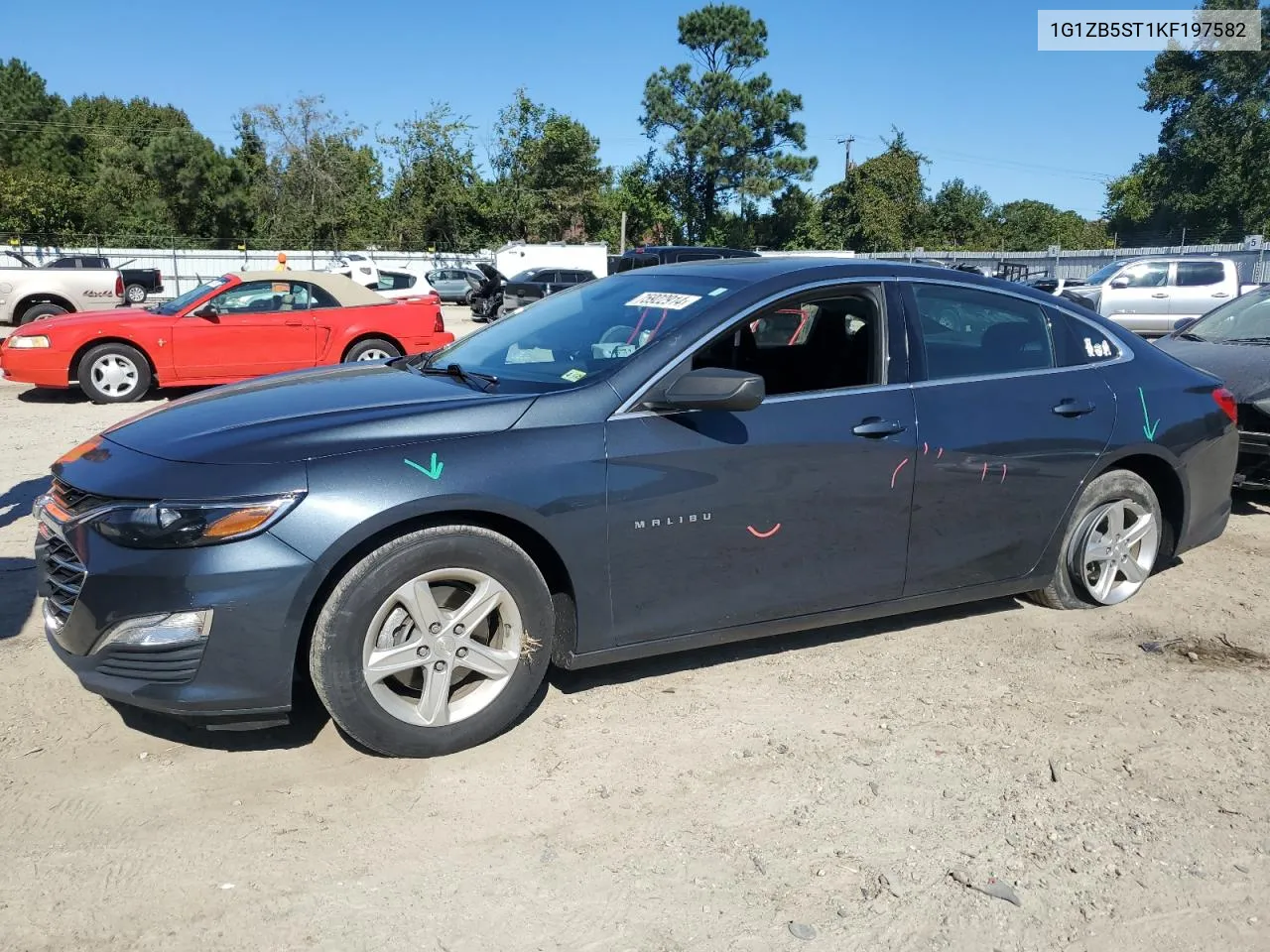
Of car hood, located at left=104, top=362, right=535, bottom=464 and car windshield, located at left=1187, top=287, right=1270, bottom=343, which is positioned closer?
car hood, located at left=104, top=362, right=535, bottom=464

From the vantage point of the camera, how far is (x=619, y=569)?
3463 mm

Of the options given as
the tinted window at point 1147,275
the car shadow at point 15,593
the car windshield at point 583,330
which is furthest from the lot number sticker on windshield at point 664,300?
the tinted window at point 1147,275

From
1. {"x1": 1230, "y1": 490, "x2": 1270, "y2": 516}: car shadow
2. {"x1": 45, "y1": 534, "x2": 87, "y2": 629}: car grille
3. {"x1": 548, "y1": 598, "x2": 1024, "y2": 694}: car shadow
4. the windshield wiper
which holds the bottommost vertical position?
{"x1": 548, "y1": 598, "x2": 1024, "y2": 694}: car shadow

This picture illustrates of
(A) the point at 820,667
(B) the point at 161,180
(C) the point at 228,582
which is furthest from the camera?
(B) the point at 161,180

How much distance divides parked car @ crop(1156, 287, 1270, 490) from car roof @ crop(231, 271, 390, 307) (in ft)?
27.2

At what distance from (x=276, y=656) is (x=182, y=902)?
0.71 m

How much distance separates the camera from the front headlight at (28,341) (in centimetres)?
1069

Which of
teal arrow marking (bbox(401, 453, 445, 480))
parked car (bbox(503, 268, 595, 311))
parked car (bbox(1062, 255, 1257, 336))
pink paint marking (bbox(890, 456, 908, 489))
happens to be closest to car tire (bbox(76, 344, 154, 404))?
teal arrow marking (bbox(401, 453, 445, 480))

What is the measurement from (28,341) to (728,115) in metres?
55.7

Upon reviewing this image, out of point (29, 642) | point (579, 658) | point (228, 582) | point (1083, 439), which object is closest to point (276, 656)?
point (228, 582)

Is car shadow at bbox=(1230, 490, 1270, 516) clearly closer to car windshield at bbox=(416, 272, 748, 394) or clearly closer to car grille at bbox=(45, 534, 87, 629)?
car windshield at bbox=(416, 272, 748, 394)

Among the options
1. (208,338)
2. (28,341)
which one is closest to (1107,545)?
(208,338)

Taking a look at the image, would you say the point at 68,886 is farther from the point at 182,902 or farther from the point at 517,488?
the point at 517,488

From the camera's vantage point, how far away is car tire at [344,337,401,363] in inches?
448
